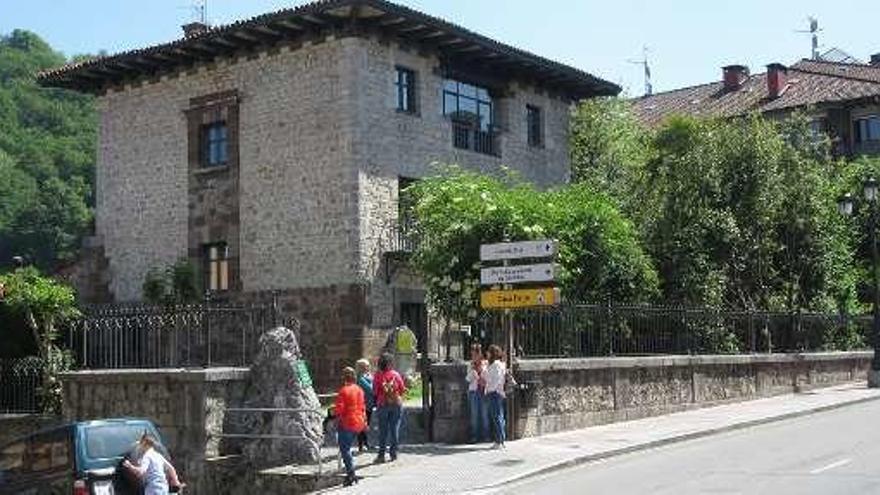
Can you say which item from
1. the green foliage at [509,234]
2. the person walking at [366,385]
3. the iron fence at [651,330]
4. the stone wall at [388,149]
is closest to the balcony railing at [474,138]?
the stone wall at [388,149]

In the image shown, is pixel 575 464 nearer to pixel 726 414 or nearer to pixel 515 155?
pixel 726 414

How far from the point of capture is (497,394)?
62.3ft

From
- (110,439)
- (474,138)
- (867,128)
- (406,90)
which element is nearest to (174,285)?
(406,90)

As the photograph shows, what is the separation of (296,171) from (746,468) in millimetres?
15950

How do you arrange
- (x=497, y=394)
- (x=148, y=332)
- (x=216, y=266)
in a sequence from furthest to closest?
1. (x=216, y=266)
2. (x=148, y=332)
3. (x=497, y=394)

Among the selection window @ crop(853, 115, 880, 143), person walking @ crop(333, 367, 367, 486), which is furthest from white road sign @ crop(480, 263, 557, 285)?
window @ crop(853, 115, 880, 143)

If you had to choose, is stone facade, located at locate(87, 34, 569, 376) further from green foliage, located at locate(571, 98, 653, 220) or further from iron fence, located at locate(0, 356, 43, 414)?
green foliage, located at locate(571, 98, 653, 220)

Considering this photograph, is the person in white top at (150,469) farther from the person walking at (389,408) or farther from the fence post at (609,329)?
the fence post at (609,329)

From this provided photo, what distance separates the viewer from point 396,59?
29109 millimetres

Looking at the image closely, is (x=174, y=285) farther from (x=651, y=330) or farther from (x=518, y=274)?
(x=518, y=274)

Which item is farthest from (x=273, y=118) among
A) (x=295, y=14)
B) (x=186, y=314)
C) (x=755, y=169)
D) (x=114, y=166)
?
(x=755, y=169)

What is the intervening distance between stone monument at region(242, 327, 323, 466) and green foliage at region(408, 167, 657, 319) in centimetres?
439

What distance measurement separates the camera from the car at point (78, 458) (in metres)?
14.4

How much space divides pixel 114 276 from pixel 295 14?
1012 centimetres
